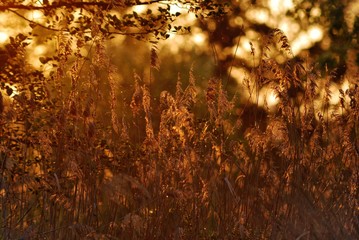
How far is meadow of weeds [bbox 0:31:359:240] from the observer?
16.1 feet

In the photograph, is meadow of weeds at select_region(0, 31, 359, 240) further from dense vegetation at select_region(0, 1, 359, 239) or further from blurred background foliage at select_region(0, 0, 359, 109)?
blurred background foliage at select_region(0, 0, 359, 109)

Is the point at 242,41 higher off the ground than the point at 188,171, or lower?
higher

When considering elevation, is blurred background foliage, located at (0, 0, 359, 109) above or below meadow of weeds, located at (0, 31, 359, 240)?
above

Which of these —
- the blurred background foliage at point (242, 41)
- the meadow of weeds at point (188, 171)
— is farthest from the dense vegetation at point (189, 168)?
the blurred background foliage at point (242, 41)

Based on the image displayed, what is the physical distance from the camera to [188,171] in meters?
5.15

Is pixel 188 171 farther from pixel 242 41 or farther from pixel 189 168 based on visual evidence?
pixel 242 41

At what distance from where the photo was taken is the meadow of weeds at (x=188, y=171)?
491 centimetres

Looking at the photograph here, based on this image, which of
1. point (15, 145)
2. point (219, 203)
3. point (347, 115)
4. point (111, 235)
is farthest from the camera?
point (15, 145)

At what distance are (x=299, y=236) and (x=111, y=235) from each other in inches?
45.2

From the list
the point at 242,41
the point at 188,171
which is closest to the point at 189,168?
the point at 188,171

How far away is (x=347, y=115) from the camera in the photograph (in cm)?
561

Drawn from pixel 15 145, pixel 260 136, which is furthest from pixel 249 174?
pixel 15 145

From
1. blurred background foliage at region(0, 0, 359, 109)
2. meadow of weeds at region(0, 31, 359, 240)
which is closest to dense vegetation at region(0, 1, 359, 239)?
meadow of weeds at region(0, 31, 359, 240)

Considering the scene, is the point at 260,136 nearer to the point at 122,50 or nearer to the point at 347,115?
the point at 347,115
